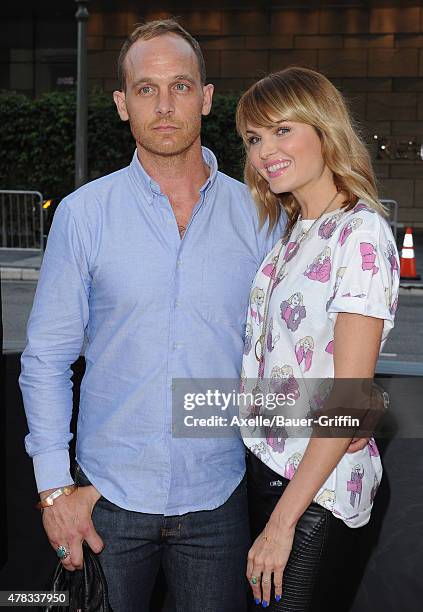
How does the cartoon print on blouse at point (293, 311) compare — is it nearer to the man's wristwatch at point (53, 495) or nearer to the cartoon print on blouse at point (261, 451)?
the cartoon print on blouse at point (261, 451)

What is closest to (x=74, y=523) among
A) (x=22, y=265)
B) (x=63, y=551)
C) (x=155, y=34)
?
(x=63, y=551)

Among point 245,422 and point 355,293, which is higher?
point 355,293

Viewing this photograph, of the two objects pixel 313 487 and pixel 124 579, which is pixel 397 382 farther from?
pixel 124 579

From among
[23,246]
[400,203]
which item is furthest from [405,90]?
[23,246]

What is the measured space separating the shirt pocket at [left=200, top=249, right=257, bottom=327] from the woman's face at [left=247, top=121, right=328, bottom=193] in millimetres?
202

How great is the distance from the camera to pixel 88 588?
6.57ft

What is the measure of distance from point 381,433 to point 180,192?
35.3 inches

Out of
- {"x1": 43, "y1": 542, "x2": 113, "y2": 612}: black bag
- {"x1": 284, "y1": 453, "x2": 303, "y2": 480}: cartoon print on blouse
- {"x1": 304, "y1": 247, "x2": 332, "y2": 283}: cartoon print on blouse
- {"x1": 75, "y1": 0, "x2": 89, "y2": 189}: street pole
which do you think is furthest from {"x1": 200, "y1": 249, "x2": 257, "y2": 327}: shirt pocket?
{"x1": 75, "y1": 0, "x2": 89, "y2": 189}: street pole

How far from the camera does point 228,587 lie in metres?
2.10

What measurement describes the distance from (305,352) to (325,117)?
0.53m

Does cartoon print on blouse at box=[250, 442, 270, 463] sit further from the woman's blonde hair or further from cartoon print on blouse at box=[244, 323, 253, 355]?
the woman's blonde hair

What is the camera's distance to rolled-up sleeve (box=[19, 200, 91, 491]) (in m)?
2.03

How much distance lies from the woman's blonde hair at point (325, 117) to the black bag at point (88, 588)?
1010 mm

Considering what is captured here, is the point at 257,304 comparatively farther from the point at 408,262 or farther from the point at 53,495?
the point at 408,262
